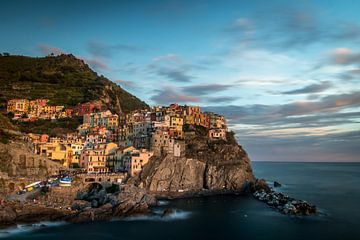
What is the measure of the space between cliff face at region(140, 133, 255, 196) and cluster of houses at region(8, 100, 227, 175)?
2.99m

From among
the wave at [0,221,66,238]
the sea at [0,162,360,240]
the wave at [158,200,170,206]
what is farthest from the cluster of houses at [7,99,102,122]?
the wave at [0,221,66,238]

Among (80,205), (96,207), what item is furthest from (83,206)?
(96,207)

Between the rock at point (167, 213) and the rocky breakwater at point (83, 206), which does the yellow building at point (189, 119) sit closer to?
the rocky breakwater at point (83, 206)

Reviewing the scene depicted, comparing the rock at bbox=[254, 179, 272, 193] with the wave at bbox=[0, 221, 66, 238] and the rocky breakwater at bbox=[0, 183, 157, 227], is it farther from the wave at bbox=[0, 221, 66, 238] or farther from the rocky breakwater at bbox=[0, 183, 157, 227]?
the wave at bbox=[0, 221, 66, 238]

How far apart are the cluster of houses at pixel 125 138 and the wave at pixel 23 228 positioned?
26.2m

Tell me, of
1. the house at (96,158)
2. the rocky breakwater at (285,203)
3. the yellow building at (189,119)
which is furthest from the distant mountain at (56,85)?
the rocky breakwater at (285,203)

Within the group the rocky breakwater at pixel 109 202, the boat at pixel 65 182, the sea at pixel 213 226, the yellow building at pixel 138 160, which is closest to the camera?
the sea at pixel 213 226

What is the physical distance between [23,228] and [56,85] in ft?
287

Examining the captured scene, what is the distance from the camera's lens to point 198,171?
75.1m

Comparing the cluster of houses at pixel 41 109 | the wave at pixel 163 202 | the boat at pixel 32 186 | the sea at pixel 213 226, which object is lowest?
the sea at pixel 213 226

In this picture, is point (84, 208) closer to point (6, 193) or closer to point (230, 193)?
point (6, 193)

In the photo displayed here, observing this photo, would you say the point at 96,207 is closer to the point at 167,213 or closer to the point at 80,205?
the point at 80,205

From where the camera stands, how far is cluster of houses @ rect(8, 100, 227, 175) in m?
73.6

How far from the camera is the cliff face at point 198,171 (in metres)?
70.2
